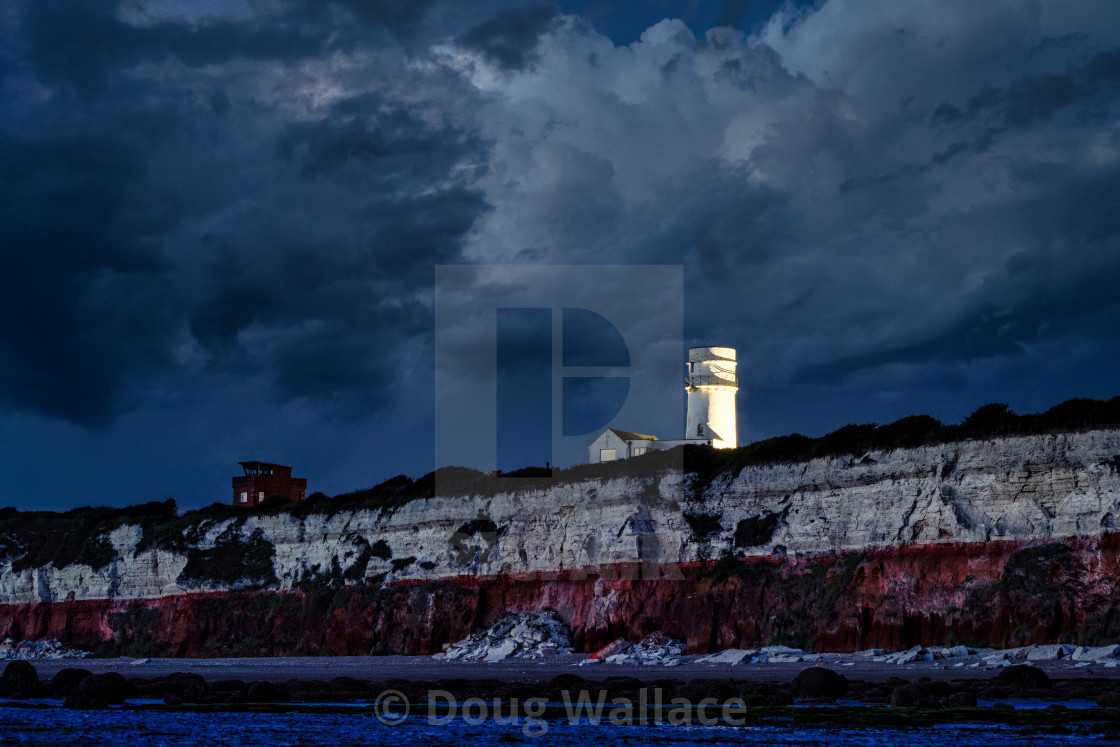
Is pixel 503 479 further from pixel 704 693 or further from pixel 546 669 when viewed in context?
pixel 704 693

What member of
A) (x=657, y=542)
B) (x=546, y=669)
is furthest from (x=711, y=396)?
(x=546, y=669)

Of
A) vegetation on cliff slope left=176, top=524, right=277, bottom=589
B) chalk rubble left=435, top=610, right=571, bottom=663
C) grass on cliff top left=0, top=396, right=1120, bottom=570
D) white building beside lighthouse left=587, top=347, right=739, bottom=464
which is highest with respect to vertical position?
white building beside lighthouse left=587, top=347, right=739, bottom=464

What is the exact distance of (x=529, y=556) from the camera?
176 feet

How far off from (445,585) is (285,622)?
11225 mm

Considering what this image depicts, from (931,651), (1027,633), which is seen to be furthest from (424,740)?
(1027,633)

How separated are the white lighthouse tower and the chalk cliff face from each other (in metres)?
23.4

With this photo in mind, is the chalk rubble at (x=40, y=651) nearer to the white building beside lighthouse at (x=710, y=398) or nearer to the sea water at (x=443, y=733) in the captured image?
the white building beside lighthouse at (x=710, y=398)

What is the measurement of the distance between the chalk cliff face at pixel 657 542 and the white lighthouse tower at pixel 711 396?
23.4 m

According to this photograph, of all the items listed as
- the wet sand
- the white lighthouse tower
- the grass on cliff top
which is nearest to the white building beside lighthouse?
the white lighthouse tower

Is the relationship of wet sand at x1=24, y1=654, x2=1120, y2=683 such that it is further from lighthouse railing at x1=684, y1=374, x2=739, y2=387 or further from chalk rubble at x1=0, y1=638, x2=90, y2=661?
lighthouse railing at x1=684, y1=374, x2=739, y2=387

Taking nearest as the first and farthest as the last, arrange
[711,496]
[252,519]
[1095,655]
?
[1095,655], [711,496], [252,519]

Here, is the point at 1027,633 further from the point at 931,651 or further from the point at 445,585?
the point at 445,585

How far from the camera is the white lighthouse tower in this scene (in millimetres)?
75812

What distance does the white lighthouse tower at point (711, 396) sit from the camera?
75812 mm
